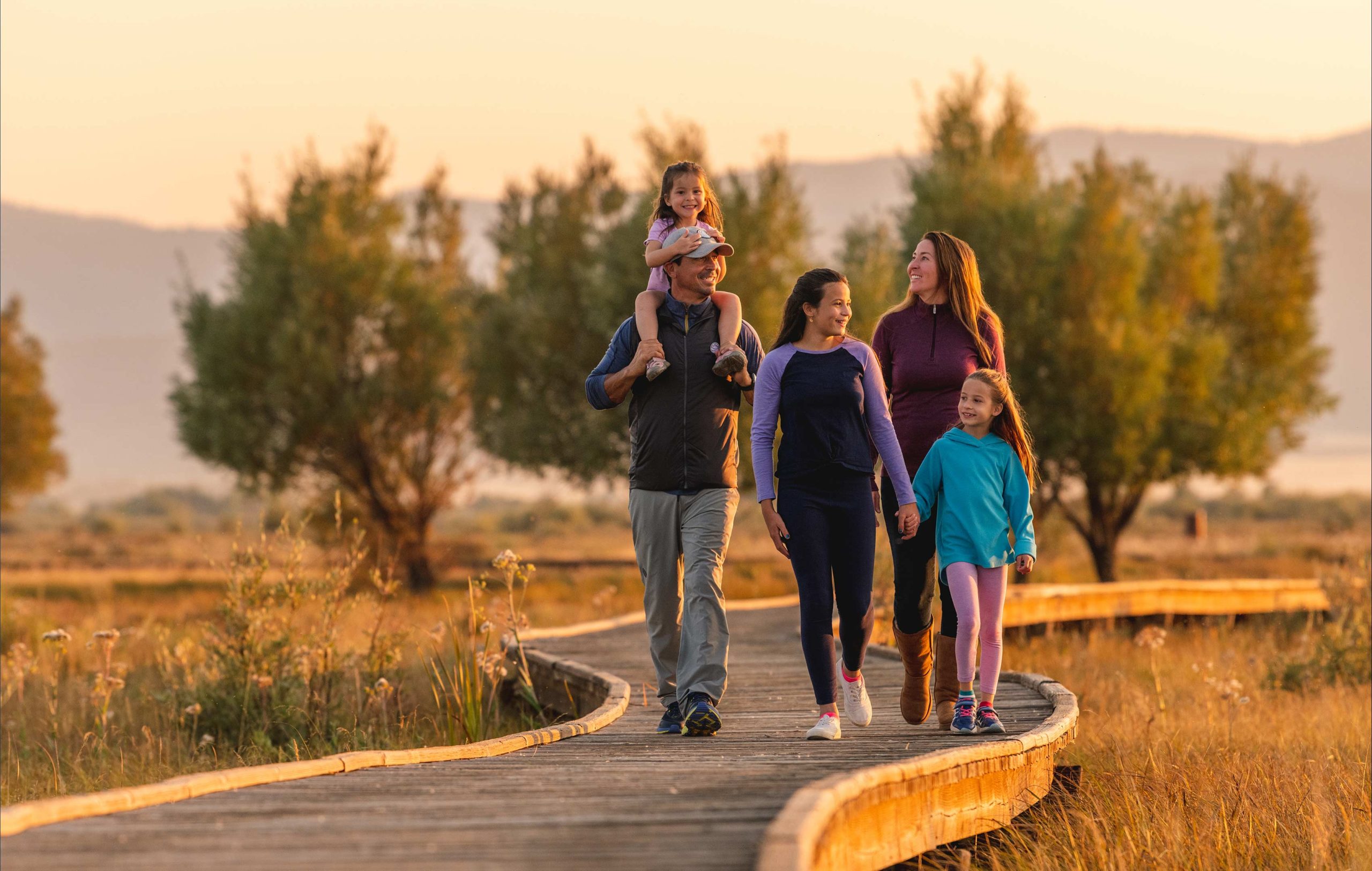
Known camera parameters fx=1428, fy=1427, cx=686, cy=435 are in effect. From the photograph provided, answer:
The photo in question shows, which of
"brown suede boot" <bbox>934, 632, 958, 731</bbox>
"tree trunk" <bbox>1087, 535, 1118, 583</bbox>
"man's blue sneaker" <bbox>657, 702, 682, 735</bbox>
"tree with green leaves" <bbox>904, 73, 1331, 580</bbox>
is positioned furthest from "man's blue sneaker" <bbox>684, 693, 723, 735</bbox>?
"tree trunk" <bbox>1087, 535, 1118, 583</bbox>

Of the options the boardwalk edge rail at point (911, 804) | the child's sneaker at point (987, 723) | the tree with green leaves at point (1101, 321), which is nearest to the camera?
the boardwalk edge rail at point (911, 804)

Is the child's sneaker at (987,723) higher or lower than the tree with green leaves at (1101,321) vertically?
lower

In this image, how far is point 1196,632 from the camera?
17.5m

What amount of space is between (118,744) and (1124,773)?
664 centimetres

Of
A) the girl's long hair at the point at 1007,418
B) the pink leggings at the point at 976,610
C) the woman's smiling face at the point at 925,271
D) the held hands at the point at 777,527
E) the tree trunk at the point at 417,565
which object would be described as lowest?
the tree trunk at the point at 417,565

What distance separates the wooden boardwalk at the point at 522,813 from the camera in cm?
414


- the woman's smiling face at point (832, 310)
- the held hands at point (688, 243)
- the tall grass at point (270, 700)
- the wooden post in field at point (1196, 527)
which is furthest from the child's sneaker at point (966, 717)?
the wooden post in field at point (1196, 527)

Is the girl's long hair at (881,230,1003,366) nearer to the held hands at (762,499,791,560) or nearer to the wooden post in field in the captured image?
the held hands at (762,499,791,560)

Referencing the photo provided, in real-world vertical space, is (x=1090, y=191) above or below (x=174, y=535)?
above

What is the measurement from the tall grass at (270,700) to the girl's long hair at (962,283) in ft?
9.92

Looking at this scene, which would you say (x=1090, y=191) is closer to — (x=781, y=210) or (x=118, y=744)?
(x=781, y=210)

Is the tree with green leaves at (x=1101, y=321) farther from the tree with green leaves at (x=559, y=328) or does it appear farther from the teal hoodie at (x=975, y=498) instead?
the teal hoodie at (x=975, y=498)

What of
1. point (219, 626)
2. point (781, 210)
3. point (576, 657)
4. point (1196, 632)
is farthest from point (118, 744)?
point (781, 210)

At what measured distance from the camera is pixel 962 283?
691 cm
